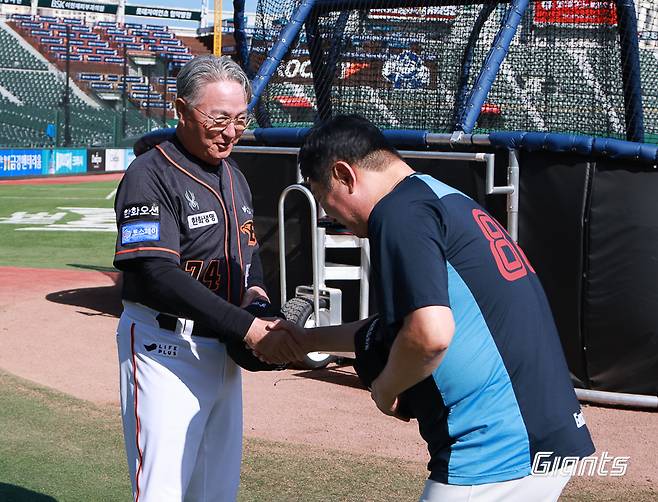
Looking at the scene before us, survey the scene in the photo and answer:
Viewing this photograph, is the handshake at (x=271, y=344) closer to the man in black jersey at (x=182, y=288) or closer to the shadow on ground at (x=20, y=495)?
the man in black jersey at (x=182, y=288)

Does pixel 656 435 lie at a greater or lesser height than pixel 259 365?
lesser

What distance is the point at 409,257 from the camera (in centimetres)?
225

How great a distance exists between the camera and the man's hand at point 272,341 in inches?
124

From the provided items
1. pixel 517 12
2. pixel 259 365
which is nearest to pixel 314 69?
pixel 517 12

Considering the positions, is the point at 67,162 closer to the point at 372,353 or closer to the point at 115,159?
the point at 115,159

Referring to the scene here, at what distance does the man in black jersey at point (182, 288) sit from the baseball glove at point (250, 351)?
0.11ft

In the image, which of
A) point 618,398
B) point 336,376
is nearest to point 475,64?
point 336,376

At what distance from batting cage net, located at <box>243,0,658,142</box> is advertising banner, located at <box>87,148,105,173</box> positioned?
2671 centimetres

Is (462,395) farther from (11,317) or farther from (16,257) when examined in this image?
(16,257)

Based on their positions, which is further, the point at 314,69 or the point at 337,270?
the point at 314,69

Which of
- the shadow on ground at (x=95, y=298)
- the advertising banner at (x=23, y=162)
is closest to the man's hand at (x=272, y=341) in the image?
the shadow on ground at (x=95, y=298)

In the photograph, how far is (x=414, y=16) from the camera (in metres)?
8.75

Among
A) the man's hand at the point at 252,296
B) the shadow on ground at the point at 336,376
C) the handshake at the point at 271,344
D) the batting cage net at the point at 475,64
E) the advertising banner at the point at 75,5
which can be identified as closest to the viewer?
the handshake at the point at 271,344

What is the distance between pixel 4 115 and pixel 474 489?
110 ft
